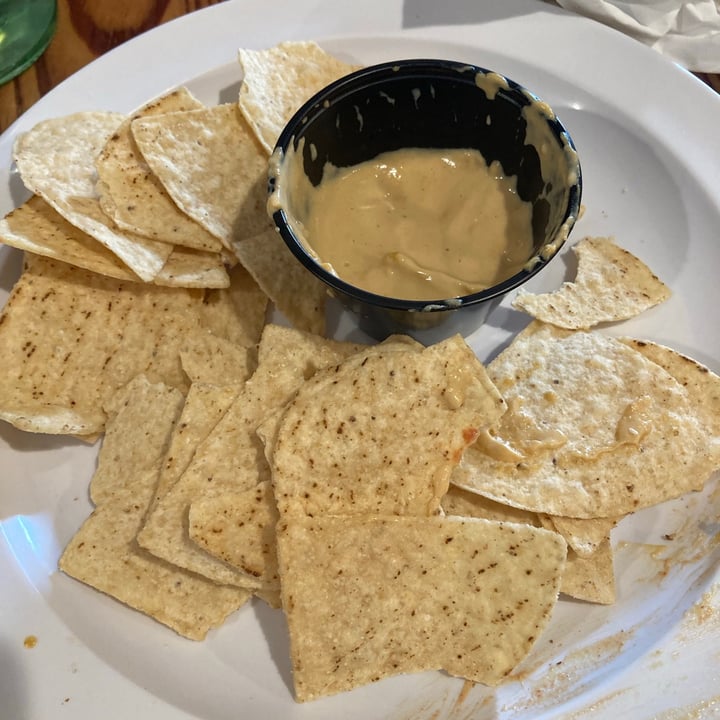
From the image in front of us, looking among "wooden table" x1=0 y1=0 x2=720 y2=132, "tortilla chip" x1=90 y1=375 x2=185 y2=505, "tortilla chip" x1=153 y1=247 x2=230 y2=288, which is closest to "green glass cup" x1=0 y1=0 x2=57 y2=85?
"wooden table" x1=0 y1=0 x2=720 y2=132

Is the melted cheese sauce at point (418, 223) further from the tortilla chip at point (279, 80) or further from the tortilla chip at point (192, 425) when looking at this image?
the tortilla chip at point (192, 425)

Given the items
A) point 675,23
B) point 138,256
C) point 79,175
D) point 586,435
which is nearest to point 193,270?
point 138,256

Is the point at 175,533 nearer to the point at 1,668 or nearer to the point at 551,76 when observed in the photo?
the point at 1,668

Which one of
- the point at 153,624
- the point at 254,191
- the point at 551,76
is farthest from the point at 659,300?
the point at 153,624

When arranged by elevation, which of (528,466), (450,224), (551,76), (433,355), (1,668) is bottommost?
(1,668)

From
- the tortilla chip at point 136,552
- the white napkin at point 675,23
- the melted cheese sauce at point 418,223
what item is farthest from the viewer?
the white napkin at point 675,23

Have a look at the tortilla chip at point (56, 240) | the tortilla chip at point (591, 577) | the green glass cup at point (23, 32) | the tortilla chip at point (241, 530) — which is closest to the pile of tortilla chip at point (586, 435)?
the tortilla chip at point (591, 577)

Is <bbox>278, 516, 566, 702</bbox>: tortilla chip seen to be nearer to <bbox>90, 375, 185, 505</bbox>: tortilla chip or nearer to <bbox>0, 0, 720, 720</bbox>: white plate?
<bbox>0, 0, 720, 720</bbox>: white plate
